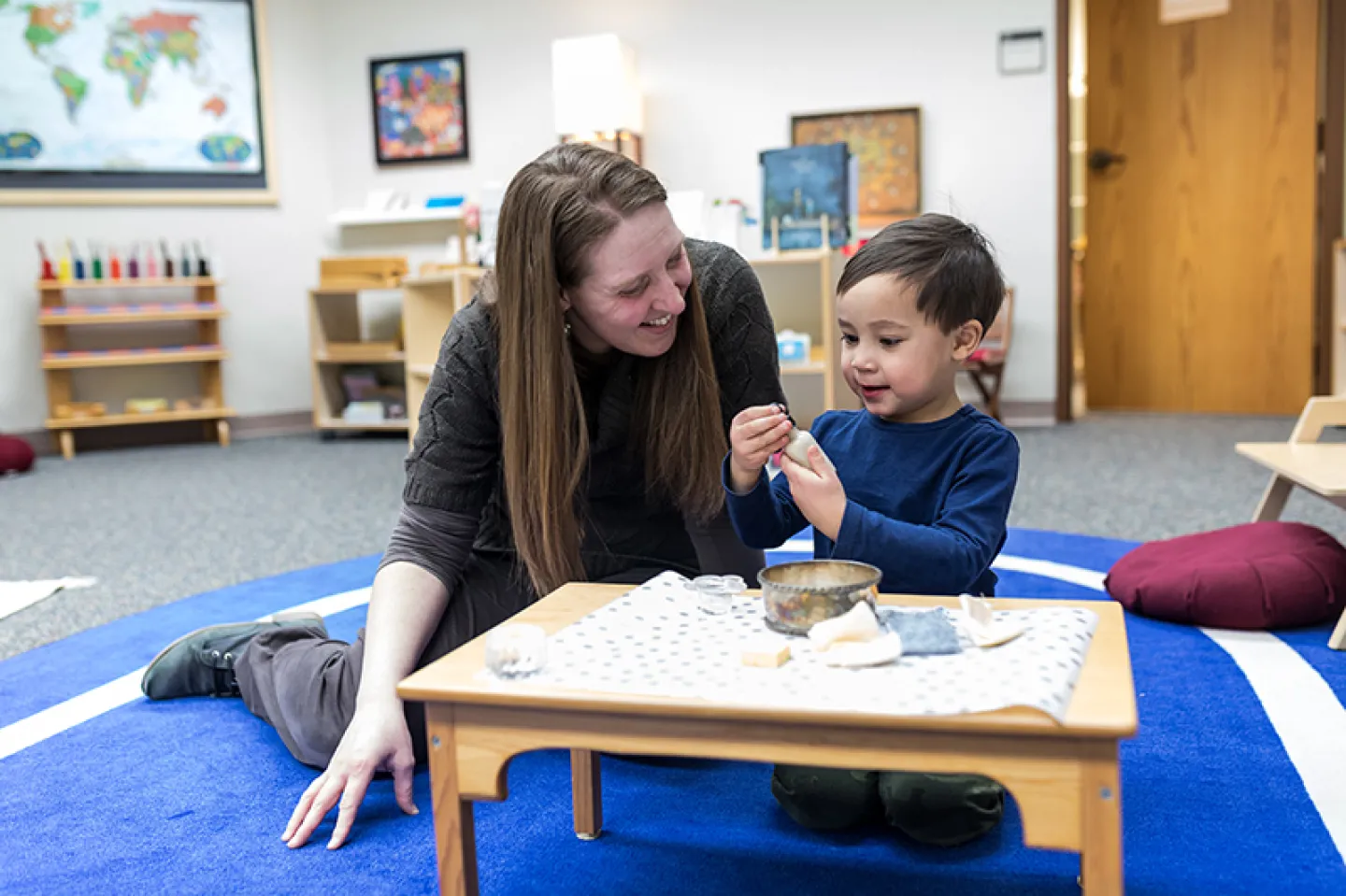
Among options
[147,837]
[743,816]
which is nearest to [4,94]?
[147,837]

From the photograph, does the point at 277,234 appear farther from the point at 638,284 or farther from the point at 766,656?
the point at 766,656

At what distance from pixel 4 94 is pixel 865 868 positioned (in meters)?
5.26

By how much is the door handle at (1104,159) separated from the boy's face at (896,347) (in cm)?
449

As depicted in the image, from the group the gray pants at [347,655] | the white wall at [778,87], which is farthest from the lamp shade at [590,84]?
the gray pants at [347,655]

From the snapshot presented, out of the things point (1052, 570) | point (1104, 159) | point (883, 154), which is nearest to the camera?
point (1052, 570)

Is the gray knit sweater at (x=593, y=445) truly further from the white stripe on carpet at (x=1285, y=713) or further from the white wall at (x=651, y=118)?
the white wall at (x=651, y=118)

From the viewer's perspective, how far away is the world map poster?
5090 millimetres

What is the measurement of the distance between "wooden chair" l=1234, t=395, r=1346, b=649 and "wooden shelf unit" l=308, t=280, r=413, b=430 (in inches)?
150

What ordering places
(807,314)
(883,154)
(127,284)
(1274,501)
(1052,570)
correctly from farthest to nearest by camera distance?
(127,284) < (883,154) < (807,314) < (1052,570) < (1274,501)

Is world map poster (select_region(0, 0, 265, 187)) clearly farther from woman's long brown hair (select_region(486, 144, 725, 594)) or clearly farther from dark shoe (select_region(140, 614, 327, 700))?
woman's long brown hair (select_region(486, 144, 725, 594))

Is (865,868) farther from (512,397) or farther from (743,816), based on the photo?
(512,397)

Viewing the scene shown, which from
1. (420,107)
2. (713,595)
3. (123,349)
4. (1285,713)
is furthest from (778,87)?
(713,595)

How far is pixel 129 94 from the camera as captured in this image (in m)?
5.26

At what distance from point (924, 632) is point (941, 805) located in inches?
14.6
